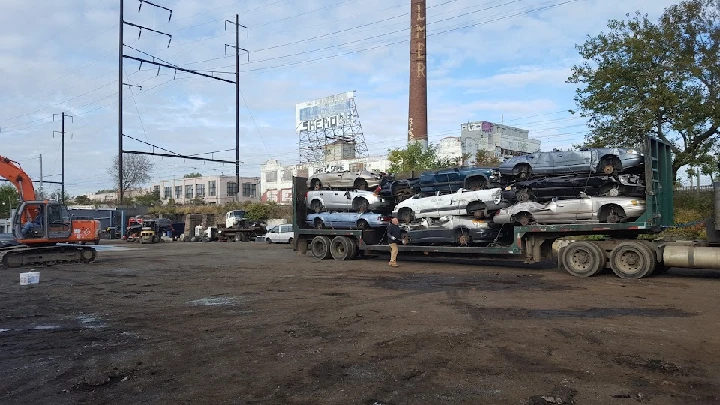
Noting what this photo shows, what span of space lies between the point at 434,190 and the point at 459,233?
1.74 meters

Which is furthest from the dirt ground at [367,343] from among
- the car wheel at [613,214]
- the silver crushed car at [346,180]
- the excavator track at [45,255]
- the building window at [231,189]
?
the building window at [231,189]

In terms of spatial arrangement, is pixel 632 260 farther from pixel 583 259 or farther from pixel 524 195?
pixel 524 195

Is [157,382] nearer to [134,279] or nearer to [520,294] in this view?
[520,294]

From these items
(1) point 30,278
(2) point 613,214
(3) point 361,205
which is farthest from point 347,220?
(1) point 30,278

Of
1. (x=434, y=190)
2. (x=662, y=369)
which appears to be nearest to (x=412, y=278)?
(x=434, y=190)

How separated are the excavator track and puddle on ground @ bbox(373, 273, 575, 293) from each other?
503 inches

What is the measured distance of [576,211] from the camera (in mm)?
13867

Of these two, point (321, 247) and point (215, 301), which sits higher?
point (321, 247)

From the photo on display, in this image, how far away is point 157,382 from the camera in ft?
17.5

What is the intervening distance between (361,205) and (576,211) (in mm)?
7362

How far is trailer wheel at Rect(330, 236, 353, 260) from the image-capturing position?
1909cm

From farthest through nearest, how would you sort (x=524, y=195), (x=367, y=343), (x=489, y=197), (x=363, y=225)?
(x=363, y=225)
(x=489, y=197)
(x=524, y=195)
(x=367, y=343)

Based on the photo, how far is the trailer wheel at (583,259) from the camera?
13.3 m

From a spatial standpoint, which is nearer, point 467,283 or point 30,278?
point 467,283
